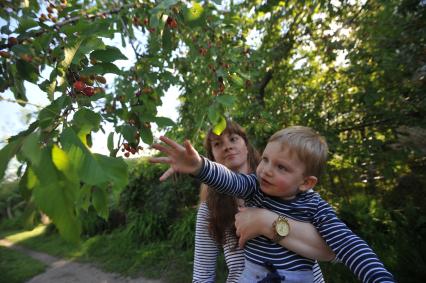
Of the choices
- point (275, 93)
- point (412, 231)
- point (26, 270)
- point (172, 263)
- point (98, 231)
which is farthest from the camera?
point (98, 231)

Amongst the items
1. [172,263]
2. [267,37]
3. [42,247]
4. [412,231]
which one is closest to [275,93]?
[267,37]

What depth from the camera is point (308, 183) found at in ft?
4.49

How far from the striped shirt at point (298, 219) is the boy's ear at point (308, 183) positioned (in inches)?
2.5

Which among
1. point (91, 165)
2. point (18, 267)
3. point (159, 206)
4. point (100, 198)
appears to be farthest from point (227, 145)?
point (18, 267)

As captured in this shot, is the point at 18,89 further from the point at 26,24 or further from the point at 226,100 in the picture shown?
the point at 226,100

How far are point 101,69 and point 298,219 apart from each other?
98 centimetres

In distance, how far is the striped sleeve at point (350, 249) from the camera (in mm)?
1093

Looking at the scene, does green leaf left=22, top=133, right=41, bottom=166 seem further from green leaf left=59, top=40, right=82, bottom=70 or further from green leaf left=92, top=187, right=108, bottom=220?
green leaf left=59, top=40, right=82, bottom=70

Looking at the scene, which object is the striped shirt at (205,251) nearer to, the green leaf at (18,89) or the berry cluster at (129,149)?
the berry cluster at (129,149)

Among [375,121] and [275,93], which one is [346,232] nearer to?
[375,121]

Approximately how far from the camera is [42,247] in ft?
28.5

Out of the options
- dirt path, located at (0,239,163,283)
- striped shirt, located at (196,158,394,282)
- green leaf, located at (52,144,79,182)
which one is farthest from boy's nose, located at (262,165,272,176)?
dirt path, located at (0,239,163,283)

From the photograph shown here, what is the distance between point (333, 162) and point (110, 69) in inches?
155

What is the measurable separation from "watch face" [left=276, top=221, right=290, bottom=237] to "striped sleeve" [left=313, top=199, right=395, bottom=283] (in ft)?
0.51
